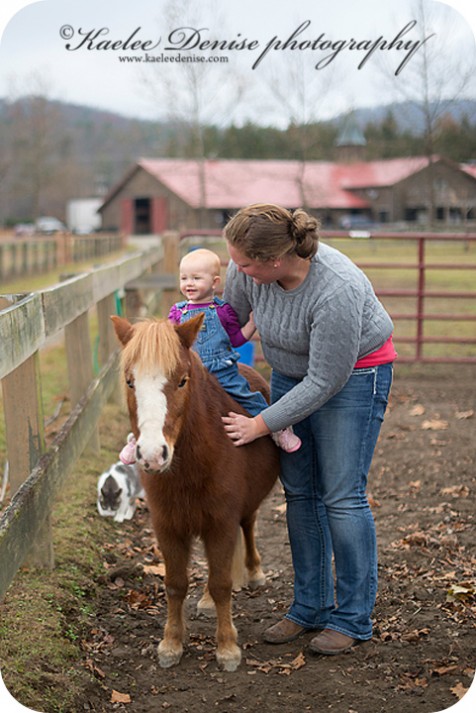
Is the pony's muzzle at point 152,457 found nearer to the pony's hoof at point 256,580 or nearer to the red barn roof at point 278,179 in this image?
the pony's hoof at point 256,580

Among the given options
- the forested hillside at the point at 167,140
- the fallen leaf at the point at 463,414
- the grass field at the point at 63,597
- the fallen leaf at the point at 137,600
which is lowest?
the fallen leaf at the point at 463,414

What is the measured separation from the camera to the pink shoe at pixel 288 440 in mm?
3250

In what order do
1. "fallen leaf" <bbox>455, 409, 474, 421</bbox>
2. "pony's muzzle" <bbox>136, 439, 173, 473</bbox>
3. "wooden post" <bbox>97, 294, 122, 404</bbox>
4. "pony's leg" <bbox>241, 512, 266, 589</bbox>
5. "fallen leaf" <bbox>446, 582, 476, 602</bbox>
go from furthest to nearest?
1. "fallen leaf" <bbox>455, 409, 474, 421</bbox>
2. "wooden post" <bbox>97, 294, 122, 404</bbox>
3. "pony's leg" <bbox>241, 512, 266, 589</bbox>
4. "fallen leaf" <bbox>446, 582, 476, 602</bbox>
5. "pony's muzzle" <bbox>136, 439, 173, 473</bbox>

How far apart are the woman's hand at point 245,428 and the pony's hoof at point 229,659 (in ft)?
2.74

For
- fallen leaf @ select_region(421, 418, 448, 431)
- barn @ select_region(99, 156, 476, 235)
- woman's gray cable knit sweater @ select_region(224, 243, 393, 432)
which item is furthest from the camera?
barn @ select_region(99, 156, 476, 235)

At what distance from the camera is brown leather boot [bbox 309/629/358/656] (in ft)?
10.6

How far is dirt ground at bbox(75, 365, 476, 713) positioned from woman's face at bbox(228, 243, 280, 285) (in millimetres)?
1534

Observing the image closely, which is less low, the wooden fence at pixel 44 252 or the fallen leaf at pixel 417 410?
the wooden fence at pixel 44 252

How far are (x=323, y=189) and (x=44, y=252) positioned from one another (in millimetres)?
9242

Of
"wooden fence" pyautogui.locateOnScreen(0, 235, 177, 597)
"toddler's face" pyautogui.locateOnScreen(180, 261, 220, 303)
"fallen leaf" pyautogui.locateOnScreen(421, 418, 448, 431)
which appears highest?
"toddler's face" pyautogui.locateOnScreen(180, 261, 220, 303)

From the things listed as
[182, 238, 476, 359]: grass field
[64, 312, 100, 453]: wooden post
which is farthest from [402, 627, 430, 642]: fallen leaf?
[182, 238, 476, 359]: grass field

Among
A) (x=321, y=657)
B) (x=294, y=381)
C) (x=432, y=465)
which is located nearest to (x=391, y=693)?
(x=321, y=657)

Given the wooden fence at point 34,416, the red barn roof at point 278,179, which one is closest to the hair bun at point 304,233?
the wooden fence at point 34,416

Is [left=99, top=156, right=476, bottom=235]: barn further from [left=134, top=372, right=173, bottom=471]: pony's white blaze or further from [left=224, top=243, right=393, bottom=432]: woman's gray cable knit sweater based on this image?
[left=134, top=372, right=173, bottom=471]: pony's white blaze
